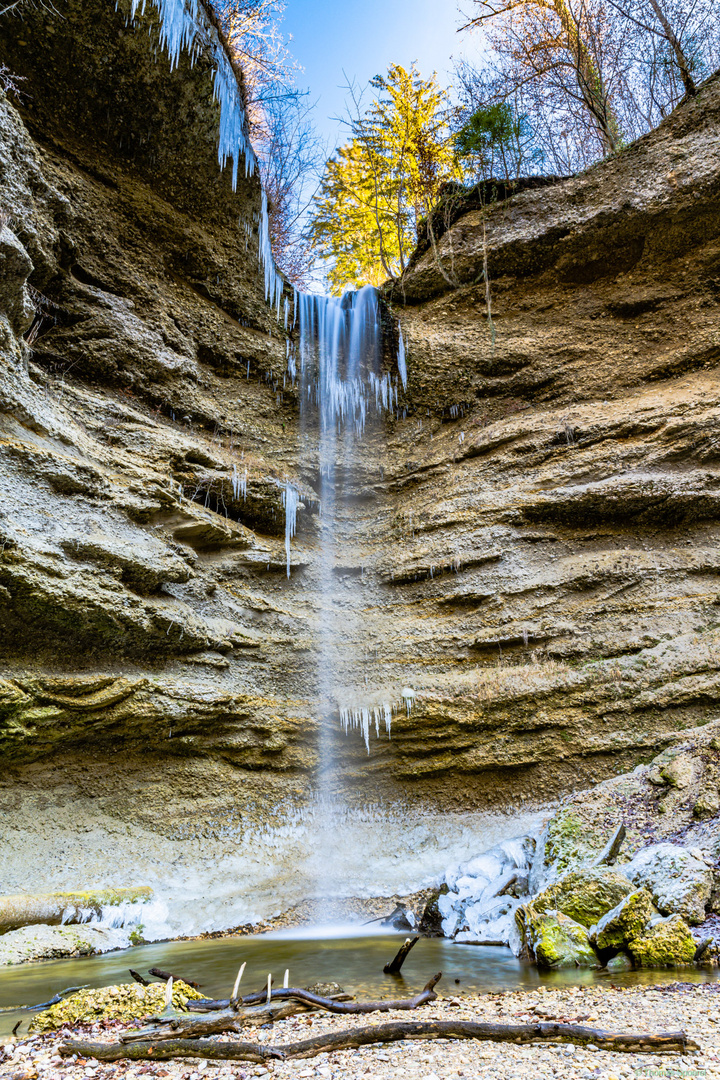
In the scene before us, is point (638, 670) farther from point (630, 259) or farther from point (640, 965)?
point (630, 259)

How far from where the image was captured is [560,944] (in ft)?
15.1

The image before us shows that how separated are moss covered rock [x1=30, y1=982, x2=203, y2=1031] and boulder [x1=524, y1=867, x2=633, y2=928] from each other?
294 cm

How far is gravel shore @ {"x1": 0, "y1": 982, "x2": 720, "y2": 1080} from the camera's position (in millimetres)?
2467

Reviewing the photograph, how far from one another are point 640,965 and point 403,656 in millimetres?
6042

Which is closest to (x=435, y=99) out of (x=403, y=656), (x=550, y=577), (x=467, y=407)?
(x=467, y=407)

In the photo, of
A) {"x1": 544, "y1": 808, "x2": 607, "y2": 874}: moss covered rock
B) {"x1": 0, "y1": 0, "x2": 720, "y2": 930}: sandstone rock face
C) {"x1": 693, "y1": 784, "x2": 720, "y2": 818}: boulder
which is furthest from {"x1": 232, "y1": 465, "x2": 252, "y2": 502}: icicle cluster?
{"x1": 693, "y1": 784, "x2": 720, "y2": 818}: boulder

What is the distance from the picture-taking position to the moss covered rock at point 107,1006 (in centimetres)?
365

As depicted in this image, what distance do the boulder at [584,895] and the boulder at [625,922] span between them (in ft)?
0.74

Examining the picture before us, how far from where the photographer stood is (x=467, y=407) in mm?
12484

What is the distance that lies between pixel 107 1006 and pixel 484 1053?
2.40 m

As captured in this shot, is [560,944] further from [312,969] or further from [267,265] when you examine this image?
[267,265]

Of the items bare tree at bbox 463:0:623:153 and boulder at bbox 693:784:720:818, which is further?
bare tree at bbox 463:0:623:153

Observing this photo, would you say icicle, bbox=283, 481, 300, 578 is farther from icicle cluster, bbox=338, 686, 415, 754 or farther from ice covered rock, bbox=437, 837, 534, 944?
ice covered rock, bbox=437, 837, 534, 944

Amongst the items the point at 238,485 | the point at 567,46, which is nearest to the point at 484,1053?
the point at 238,485
